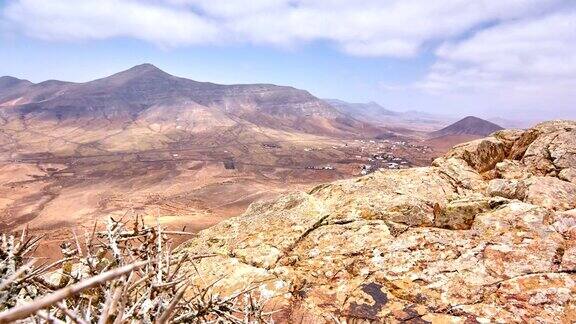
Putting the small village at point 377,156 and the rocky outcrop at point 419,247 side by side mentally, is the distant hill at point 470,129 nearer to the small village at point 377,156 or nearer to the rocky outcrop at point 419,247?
the small village at point 377,156

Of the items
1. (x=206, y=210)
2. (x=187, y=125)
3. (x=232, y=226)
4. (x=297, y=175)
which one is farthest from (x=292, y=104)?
(x=232, y=226)

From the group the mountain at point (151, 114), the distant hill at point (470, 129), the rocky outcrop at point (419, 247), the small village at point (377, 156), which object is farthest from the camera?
the distant hill at point (470, 129)

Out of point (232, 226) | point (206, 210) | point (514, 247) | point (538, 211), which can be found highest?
point (538, 211)

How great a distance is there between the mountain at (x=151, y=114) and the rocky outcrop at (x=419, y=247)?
95176 mm

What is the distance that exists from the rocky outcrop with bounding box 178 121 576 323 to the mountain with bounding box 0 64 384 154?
312ft

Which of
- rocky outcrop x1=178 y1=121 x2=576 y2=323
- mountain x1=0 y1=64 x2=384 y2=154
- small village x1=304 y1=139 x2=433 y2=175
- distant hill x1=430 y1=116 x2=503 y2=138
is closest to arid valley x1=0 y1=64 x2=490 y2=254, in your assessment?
small village x1=304 y1=139 x2=433 y2=175

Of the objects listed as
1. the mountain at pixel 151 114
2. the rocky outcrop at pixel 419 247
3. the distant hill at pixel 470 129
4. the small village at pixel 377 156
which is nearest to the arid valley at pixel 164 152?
the small village at pixel 377 156

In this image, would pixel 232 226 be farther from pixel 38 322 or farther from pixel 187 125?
pixel 187 125

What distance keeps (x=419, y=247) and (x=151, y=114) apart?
145755 millimetres

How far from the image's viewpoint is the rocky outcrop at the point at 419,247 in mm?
5105

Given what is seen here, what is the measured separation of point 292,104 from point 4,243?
17643 cm

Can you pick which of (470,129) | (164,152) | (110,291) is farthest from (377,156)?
(470,129)

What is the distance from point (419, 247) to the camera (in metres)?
Result: 6.26

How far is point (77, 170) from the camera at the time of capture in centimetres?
7319
